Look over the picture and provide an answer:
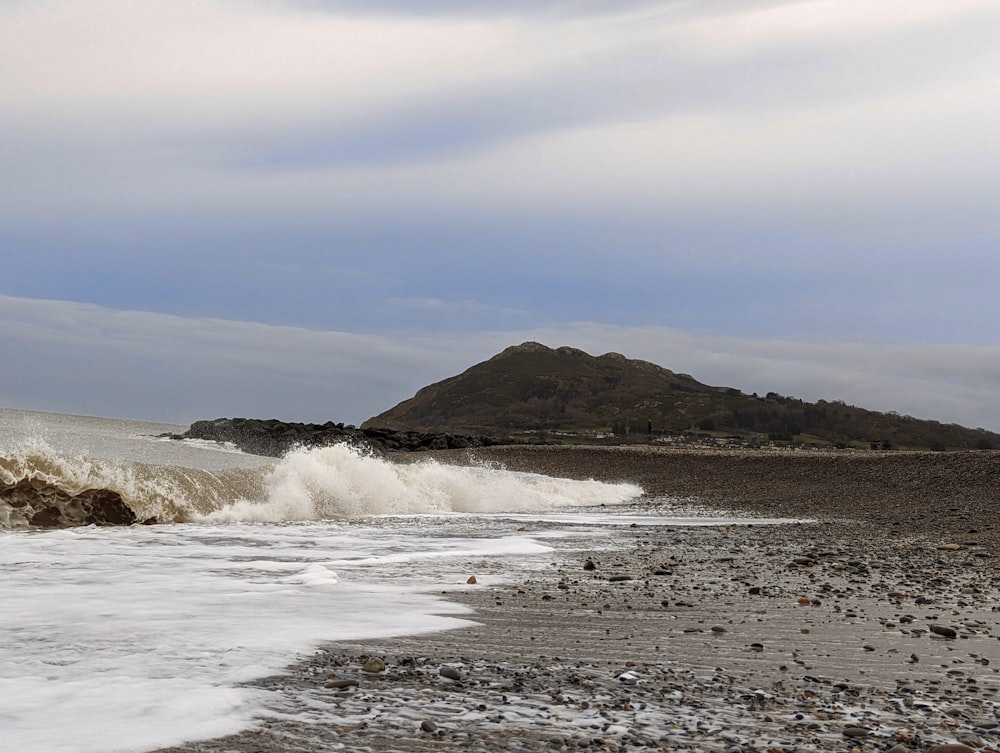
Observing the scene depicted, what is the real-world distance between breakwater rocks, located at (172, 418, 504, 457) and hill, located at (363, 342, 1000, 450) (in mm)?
23023

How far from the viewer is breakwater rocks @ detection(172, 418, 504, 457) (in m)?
48.3

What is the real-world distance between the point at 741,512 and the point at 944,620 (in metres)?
14.9

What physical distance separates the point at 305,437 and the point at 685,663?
46.3 m

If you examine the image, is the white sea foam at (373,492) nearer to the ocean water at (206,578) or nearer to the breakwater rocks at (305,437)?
the ocean water at (206,578)

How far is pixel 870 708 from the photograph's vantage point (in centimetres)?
502

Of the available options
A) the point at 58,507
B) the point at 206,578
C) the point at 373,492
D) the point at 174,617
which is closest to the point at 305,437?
the point at 373,492

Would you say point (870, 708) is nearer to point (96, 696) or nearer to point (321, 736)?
point (321, 736)

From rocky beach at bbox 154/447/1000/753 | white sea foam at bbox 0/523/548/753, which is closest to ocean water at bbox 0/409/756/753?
white sea foam at bbox 0/523/548/753

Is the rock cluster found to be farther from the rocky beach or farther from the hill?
the hill

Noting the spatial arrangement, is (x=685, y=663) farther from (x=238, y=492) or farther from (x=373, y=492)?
(x=373, y=492)

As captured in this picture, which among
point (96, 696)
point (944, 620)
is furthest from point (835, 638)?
point (96, 696)

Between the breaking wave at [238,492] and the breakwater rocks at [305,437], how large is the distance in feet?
65.3

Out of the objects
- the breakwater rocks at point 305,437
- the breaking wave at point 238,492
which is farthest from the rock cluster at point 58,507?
the breakwater rocks at point 305,437

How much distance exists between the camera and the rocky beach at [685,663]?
4.51 metres
